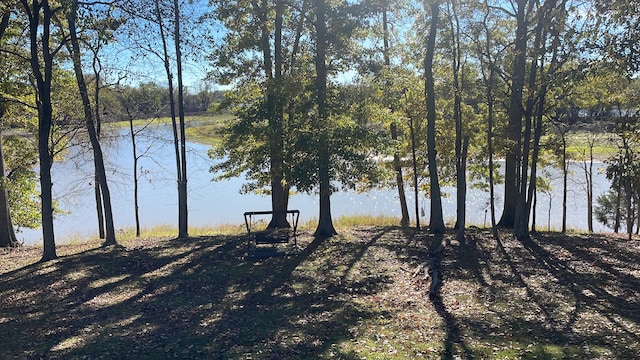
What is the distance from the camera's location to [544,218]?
2695cm

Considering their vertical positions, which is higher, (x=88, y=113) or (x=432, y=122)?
(x=88, y=113)

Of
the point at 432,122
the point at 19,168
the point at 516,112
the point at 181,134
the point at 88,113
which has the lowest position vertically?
the point at 19,168

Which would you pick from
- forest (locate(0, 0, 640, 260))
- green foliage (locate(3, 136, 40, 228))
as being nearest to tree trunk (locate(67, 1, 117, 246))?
forest (locate(0, 0, 640, 260))

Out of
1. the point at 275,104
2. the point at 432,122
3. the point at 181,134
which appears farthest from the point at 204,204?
the point at 432,122

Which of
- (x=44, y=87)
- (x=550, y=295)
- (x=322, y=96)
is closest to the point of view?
(x=550, y=295)

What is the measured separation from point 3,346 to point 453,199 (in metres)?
27.2

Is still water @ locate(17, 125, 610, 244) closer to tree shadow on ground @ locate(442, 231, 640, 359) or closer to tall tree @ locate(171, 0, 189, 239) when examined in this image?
tall tree @ locate(171, 0, 189, 239)

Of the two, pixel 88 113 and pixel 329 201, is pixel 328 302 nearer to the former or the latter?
pixel 329 201

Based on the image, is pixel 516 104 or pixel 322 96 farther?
pixel 516 104

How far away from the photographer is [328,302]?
8.66 m

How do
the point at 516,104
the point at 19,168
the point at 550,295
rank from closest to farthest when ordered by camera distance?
the point at 550,295 → the point at 516,104 → the point at 19,168

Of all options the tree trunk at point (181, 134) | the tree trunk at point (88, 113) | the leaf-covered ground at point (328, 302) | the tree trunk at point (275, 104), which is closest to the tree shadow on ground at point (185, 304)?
the leaf-covered ground at point (328, 302)

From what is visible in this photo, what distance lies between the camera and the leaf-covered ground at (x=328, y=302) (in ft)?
21.8

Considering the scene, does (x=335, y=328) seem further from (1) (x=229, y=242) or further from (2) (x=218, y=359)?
(1) (x=229, y=242)
